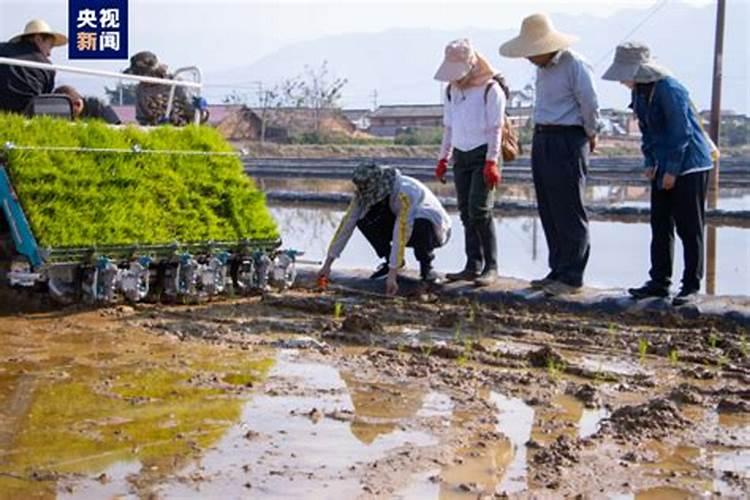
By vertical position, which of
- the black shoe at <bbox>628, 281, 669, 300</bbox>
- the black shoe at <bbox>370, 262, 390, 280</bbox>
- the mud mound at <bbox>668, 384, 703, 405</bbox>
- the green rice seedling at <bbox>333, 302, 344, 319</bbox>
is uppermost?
the black shoe at <bbox>628, 281, 669, 300</bbox>

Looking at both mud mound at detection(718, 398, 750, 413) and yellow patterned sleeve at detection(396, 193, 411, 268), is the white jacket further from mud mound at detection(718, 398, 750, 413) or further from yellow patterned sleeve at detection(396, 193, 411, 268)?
mud mound at detection(718, 398, 750, 413)

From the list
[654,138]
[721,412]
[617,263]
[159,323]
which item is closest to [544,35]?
[654,138]

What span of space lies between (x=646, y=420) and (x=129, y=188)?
12.6 feet

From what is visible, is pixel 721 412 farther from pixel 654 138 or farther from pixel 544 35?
pixel 544 35

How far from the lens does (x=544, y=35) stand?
7.66 meters

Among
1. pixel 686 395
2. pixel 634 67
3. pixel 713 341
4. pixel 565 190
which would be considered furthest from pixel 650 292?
pixel 686 395

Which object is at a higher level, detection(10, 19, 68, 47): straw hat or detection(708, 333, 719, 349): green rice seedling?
detection(10, 19, 68, 47): straw hat

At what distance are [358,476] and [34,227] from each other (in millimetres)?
3395

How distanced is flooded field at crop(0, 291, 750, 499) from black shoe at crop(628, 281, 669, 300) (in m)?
0.32

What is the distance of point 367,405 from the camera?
16.2 ft

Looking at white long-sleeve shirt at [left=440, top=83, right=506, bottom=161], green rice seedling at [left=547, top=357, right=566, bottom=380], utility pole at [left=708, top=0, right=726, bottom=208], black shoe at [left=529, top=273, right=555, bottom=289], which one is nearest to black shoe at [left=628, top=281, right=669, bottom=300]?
black shoe at [left=529, top=273, right=555, bottom=289]

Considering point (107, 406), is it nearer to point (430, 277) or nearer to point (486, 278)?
point (430, 277)

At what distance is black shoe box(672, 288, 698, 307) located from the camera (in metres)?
7.31

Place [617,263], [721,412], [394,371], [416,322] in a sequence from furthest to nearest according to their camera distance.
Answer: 1. [617,263]
2. [416,322]
3. [394,371]
4. [721,412]
